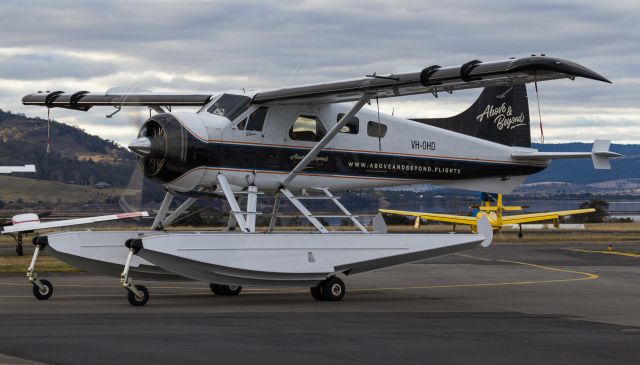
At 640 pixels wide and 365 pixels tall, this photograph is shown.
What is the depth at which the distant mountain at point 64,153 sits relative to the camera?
885 inches

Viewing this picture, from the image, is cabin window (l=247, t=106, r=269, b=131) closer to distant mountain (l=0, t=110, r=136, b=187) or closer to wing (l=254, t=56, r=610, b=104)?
wing (l=254, t=56, r=610, b=104)

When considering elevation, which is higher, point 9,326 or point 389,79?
point 389,79

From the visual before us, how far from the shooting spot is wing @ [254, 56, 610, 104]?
16.2 metres

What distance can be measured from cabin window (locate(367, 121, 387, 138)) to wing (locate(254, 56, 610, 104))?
127 centimetres

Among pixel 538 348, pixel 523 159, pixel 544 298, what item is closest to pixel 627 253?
pixel 523 159

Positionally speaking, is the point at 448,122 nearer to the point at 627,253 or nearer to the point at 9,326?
the point at 9,326

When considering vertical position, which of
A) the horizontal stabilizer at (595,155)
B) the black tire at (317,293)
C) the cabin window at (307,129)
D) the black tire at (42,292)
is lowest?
the black tire at (317,293)

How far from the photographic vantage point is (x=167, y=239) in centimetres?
1672

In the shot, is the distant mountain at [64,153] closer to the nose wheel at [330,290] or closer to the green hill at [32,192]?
the green hill at [32,192]

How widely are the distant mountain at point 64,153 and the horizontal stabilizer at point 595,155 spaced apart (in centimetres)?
829

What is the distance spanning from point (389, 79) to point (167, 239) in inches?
186

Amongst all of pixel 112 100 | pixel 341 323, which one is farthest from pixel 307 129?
pixel 341 323

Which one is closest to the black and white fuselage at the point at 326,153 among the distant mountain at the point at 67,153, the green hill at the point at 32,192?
the distant mountain at the point at 67,153

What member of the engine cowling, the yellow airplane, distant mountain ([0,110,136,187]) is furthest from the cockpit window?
the yellow airplane
